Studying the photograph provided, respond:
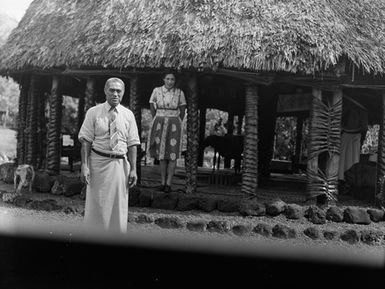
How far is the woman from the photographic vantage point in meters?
7.64

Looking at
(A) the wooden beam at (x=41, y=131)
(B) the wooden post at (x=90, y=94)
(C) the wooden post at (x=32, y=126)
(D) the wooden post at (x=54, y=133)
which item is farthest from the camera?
(A) the wooden beam at (x=41, y=131)

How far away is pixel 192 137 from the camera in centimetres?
800

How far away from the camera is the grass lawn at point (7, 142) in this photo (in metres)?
20.6

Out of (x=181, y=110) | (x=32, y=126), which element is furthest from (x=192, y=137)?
(x=32, y=126)

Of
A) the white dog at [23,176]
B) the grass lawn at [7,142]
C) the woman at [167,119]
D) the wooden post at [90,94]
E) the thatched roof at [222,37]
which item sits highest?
the thatched roof at [222,37]

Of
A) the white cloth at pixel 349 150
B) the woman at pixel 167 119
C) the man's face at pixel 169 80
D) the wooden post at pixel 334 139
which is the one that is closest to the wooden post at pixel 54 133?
the woman at pixel 167 119

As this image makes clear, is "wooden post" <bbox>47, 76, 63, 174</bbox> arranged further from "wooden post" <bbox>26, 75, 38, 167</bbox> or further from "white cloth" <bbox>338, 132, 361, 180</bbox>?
"white cloth" <bbox>338, 132, 361, 180</bbox>

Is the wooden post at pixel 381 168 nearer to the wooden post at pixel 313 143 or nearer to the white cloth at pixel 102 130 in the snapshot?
the wooden post at pixel 313 143

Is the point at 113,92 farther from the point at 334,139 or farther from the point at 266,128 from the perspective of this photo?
the point at 266,128

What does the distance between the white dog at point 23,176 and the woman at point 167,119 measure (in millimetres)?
2620

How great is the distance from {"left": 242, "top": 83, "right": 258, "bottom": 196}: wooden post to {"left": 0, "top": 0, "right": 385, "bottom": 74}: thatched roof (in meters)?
0.77

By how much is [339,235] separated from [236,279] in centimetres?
277

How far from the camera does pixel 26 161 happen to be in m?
10.4

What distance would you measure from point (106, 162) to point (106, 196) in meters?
0.36
